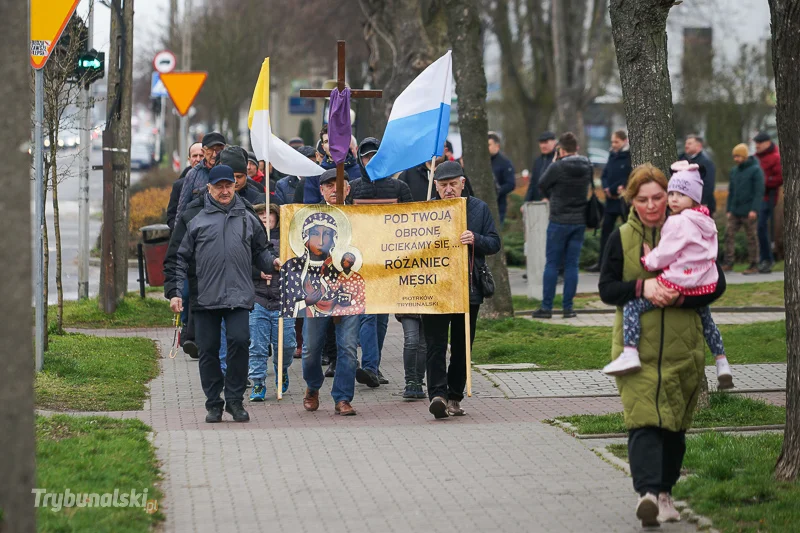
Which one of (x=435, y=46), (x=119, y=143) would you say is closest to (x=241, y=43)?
(x=435, y=46)

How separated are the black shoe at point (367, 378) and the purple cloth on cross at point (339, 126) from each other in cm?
197

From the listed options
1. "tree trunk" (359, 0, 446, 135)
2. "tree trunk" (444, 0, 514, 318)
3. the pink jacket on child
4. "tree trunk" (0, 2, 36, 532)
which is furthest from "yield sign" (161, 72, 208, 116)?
"tree trunk" (0, 2, 36, 532)

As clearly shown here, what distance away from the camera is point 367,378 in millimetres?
10938

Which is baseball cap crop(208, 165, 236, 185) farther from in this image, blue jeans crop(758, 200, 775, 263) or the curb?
blue jeans crop(758, 200, 775, 263)

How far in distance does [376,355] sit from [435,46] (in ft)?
37.1

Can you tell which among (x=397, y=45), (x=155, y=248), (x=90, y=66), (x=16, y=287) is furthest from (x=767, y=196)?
(x=16, y=287)

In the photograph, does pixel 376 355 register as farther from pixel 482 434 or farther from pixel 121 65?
pixel 121 65

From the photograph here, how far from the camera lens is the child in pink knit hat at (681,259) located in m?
6.43

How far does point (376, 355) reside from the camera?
11.0 m

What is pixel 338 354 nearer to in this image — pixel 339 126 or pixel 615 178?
pixel 339 126

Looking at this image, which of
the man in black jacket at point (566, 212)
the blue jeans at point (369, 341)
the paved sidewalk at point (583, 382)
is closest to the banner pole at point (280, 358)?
the blue jeans at point (369, 341)

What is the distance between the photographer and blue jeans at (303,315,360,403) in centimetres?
955

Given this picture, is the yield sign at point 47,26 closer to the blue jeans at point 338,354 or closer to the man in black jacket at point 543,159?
the blue jeans at point 338,354

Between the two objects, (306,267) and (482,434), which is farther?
(306,267)
